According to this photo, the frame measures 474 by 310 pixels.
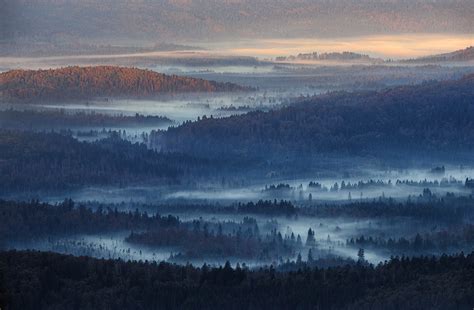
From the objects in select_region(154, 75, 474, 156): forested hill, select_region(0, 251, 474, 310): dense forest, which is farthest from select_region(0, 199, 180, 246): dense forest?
select_region(154, 75, 474, 156): forested hill

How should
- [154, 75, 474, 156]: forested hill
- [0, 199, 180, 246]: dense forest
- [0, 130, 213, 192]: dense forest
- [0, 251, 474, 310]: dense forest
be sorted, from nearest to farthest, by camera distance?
[0, 251, 474, 310]: dense forest, [0, 199, 180, 246]: dense forest, [0, 130, 213, 192]: dense forest, [154, 75, 474, 156]: forested hill

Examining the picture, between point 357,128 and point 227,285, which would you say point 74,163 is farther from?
point 227,285

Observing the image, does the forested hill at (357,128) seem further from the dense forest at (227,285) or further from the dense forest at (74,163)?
the dense forest at (227,285)

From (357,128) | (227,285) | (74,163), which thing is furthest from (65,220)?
(357,128)

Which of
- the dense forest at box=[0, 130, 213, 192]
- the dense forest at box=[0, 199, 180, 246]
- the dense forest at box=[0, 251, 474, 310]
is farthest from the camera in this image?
the dense forest at box=[0, 130, 213, 192]

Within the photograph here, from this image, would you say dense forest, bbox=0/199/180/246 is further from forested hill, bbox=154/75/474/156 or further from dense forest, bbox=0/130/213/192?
forested hill, bbox=154/75/474/156

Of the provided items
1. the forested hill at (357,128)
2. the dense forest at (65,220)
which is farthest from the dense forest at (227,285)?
the forested hill at (357,128)

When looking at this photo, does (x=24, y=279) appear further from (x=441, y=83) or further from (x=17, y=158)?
(x=441, y=83)

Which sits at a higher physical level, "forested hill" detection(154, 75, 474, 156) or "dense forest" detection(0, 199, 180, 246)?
"forested hill" detection(154, 75, 474, 156)
